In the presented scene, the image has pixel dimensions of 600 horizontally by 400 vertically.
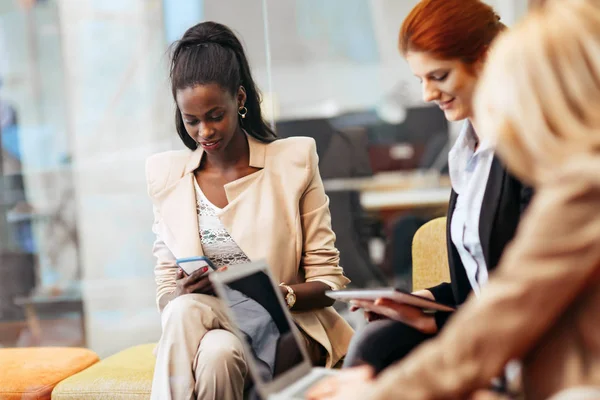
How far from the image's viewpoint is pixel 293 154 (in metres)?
2.18

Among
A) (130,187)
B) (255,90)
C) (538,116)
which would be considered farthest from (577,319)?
(130,187)

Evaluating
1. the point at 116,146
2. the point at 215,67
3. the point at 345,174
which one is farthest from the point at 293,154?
the point at 116,146

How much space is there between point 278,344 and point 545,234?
768mm

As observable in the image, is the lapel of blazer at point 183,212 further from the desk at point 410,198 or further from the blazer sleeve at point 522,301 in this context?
the desk at point 410,198

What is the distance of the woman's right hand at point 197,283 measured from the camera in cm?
188

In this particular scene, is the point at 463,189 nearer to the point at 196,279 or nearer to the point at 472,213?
the point at 472,213

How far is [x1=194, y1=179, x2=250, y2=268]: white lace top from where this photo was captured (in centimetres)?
211

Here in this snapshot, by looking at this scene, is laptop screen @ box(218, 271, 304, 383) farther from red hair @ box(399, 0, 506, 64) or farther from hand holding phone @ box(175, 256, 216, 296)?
red hair @ box(399, 0, 506, 64)

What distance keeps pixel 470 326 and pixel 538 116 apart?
0.28 meters

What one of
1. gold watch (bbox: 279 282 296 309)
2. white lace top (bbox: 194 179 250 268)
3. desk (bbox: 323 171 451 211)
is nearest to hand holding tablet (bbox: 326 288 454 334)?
gold watch (bbox: 279 282 296 309)

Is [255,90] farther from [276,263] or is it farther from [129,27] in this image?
[129,27]

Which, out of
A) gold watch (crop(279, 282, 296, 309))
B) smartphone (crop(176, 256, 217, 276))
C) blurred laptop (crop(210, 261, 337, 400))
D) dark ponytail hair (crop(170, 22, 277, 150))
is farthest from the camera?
dark ponytail hair (crop(170, 22, 277, 150))

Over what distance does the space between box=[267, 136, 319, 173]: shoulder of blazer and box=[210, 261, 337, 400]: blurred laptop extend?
27.9 inches

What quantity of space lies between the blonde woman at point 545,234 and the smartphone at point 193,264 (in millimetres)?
941
